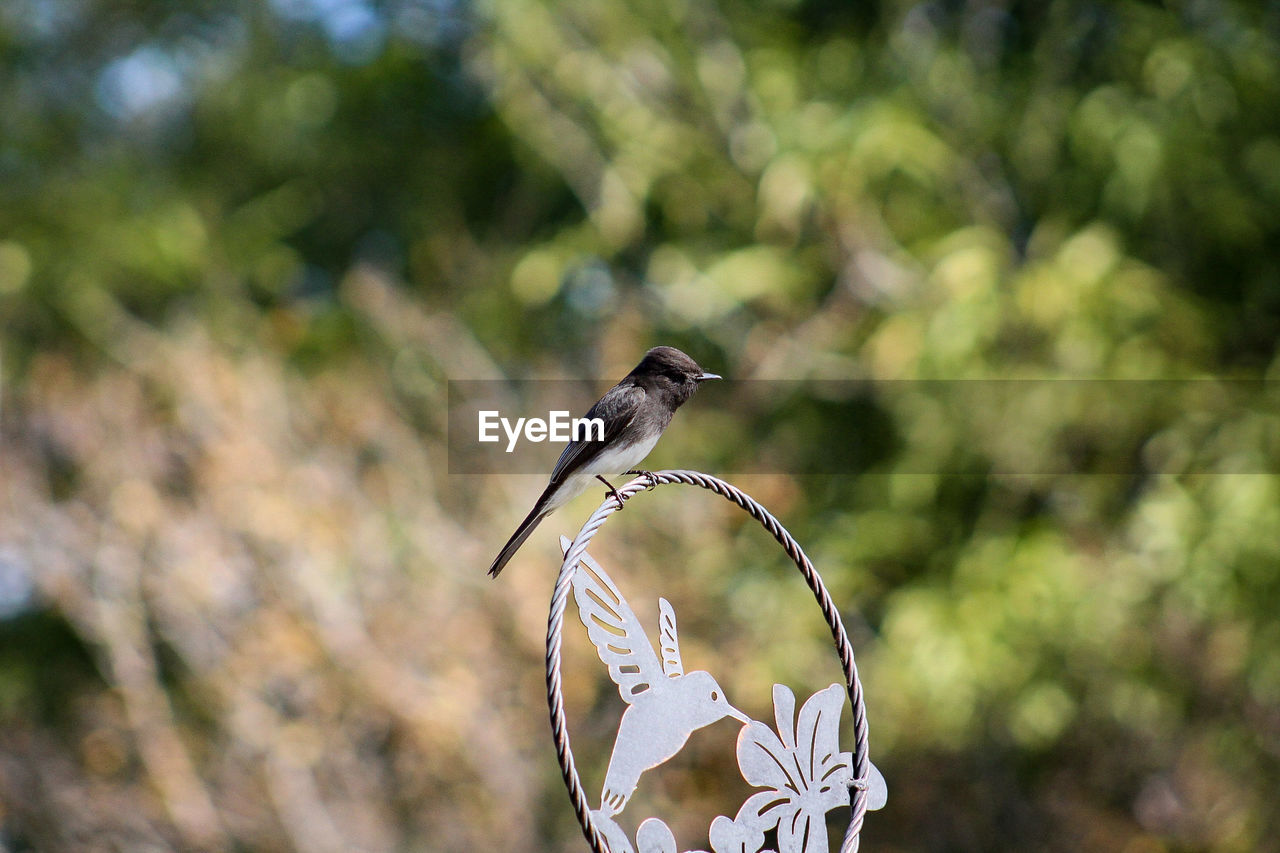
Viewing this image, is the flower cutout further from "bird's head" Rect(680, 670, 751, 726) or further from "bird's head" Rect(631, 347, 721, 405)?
"bird's head" Rect(631, 347, 721, 405)

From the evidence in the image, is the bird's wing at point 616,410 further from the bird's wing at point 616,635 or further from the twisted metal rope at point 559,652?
the bird's wing at point 616,635

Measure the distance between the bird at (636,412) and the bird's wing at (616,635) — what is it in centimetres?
17

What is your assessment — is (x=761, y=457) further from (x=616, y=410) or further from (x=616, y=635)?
(x=616, y=635)

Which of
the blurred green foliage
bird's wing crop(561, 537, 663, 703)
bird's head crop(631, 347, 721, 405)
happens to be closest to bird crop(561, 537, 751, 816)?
bird's wing crop(561, 537, 663, 703)

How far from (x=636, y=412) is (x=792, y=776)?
0.49 metres

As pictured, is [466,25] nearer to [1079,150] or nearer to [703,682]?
[1079,150]

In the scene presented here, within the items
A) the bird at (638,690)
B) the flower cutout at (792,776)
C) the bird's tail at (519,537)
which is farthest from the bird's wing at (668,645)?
the bird's tail at (519,537)

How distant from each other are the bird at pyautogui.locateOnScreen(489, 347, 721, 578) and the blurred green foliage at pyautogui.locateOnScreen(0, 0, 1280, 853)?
2.35m

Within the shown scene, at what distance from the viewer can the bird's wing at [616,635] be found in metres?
1.25

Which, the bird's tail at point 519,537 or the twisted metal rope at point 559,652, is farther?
the bird's tail at point 519,537

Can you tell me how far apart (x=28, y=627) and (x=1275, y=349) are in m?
5.98

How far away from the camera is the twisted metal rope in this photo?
1.14m

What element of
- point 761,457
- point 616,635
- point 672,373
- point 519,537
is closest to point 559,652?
point 616,635

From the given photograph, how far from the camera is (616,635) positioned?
4.16ft
